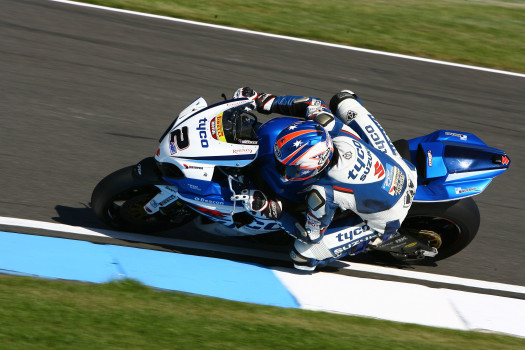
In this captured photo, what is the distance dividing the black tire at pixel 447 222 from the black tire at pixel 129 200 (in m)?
1.96

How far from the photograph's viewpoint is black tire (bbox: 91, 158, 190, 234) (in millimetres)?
5266

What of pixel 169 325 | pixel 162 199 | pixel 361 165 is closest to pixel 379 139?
pixel 361 165

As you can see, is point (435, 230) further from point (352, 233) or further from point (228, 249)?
point (228, 249)

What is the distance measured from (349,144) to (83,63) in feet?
16.6

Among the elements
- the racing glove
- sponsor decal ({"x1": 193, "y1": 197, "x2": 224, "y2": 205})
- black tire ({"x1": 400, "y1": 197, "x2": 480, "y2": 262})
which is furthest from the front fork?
black tire ({"x1": 400, "y1": 197, "x2": 480, "y2": 262})

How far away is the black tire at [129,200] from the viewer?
527 centimetres

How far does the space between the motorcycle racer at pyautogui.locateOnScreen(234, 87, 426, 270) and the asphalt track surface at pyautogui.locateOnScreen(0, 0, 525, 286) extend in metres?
1.06

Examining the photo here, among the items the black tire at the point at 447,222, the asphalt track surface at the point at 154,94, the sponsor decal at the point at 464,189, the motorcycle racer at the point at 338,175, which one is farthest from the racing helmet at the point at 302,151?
the asphalt track surface at the point at 154,94

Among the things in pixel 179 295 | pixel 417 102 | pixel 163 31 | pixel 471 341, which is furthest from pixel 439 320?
pixel 163 31

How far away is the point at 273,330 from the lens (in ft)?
14.9

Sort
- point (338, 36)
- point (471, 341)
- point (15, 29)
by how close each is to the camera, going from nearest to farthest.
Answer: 1. point (471, 341)
2. point (15, 29)
3. point (338, 36)

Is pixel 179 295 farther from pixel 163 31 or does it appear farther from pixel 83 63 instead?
pixel 163 31

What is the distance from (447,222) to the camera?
5.63 metres

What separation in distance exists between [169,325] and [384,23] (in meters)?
9.25
